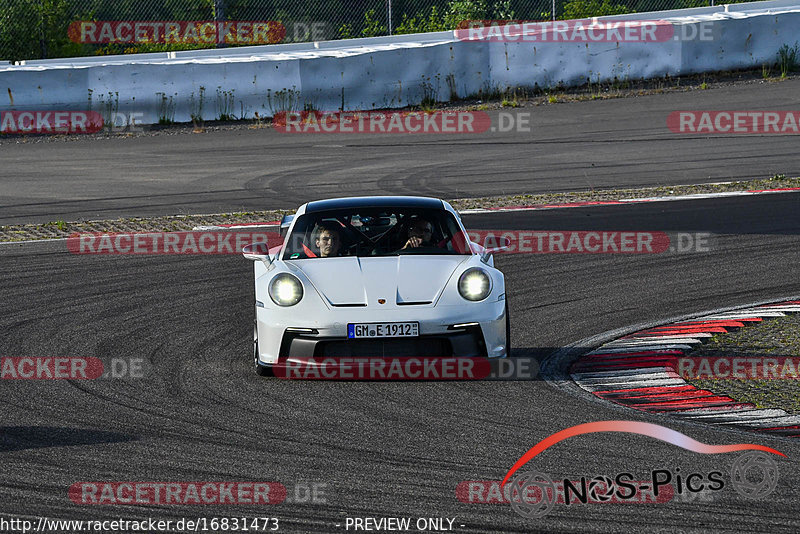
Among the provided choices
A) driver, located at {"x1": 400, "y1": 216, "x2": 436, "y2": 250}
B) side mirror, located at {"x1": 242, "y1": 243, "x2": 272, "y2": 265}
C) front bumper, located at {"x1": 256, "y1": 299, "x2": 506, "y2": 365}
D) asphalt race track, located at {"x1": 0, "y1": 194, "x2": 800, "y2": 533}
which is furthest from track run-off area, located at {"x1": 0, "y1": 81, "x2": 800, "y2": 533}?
driver, located at {"x1": 400, "y1": 216, "x2": 436, "y2": 250}

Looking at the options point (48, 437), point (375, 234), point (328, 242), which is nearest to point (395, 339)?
point (328, 242)

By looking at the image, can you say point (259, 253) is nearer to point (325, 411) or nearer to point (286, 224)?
point (286, 224)

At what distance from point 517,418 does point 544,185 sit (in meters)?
10.1

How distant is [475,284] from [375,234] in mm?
1249

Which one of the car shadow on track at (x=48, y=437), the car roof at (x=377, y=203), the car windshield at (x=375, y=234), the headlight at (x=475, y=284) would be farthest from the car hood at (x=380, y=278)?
the car shadow on track at (x=48, y=437)

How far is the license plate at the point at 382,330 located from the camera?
24.3 feet

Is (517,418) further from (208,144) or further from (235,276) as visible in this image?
(208,144)

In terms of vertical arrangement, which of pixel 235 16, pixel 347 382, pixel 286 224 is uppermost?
pixel 235 16

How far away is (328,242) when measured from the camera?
27.6 ft

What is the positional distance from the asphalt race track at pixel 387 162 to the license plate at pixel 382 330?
8012mm

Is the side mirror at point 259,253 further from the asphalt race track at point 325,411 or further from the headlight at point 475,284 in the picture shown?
the headlight at point 475,284

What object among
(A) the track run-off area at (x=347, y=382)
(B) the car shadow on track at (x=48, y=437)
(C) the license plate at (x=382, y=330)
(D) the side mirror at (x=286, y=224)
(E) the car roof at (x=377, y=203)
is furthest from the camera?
(D) the side mirror at (x=286, y=224)

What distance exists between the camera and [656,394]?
731 cm

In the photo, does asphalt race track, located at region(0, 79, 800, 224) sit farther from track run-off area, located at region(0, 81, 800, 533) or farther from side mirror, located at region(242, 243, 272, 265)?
side mirror, located at region(242, 243, 272, 265)
